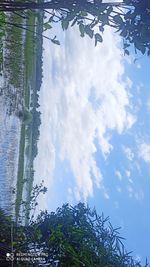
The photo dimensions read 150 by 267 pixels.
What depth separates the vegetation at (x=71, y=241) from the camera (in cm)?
614

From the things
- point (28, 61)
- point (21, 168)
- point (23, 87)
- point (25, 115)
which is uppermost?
point (28, 61)

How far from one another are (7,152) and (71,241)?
5.97 m

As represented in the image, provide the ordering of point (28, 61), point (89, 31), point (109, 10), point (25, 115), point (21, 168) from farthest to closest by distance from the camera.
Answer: point (21, 168) → point (28, 61) → point (25, 115) → point (89, 31) → point (109, 10)

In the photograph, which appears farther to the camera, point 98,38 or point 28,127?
point 28,127

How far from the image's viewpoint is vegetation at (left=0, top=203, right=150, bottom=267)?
614 centimetres

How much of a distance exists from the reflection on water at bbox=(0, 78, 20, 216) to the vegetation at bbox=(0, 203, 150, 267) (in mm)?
3634

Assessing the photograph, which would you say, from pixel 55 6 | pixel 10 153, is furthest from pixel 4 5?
pixel 10 153

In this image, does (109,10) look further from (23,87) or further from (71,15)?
(23,87)

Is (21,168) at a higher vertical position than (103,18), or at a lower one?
higher

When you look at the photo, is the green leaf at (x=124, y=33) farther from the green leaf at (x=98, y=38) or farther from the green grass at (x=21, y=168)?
the green grass at (x=21, y=168)

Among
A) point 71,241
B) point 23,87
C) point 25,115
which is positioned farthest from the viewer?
point 23,87

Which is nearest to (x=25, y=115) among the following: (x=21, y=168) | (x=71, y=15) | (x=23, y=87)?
(x=23, y=87)

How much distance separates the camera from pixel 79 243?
21.5ft

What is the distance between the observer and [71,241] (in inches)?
262
